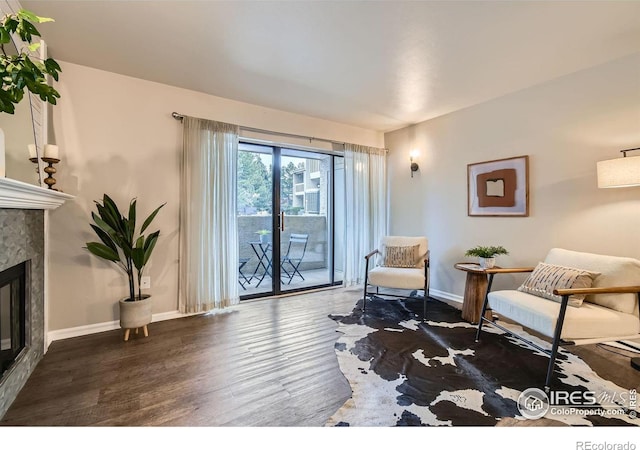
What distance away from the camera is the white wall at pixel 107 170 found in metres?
2.69

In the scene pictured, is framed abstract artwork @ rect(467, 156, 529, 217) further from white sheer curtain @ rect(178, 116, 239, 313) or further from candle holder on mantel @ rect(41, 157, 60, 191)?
candle holder on mantel @ rect(41, 157, 60, 191)

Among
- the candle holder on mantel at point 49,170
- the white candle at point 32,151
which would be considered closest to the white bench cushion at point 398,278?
the candle holder on mantel at point 49,170

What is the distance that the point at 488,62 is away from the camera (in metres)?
2.63

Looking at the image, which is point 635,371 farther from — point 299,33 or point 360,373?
point 299,33

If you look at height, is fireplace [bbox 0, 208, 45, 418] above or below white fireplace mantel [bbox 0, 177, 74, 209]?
below

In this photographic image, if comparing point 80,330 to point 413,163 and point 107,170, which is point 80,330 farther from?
point 413,163

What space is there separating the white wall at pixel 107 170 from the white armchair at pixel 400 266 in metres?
2.28

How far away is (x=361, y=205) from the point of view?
4535 mm

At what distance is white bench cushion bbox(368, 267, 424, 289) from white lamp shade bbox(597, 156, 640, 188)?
5.83 feet

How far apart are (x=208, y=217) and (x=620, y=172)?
3.73 metres

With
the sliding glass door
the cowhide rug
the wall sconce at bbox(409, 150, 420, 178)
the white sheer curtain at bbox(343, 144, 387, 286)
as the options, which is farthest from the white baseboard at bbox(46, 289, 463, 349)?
the wall sconce at bbox(409, 150, 420, 178)

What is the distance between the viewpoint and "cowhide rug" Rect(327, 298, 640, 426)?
1642 mm

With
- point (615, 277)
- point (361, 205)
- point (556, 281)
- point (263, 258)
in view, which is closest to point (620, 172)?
point (615, 277)
